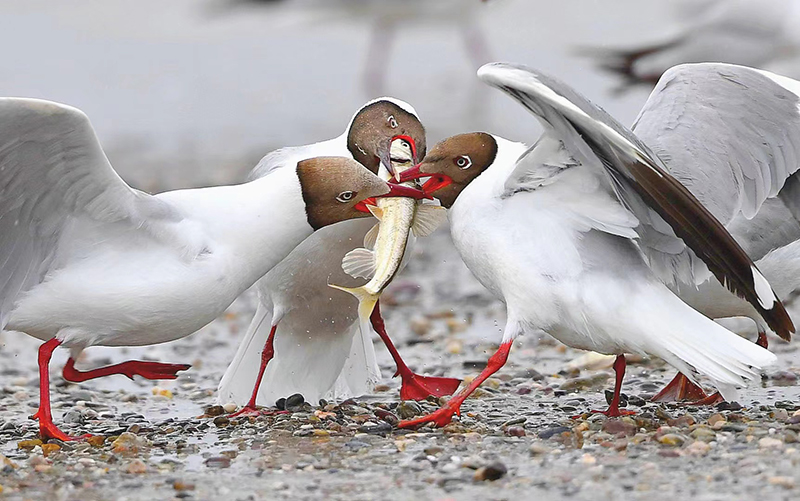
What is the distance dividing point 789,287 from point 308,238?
220cm

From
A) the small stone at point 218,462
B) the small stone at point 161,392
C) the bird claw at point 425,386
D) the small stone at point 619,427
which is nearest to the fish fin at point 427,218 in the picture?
the bird claw at point 425,386

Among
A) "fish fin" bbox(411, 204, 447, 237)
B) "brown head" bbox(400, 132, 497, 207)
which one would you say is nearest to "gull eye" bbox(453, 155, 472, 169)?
"brown head" bbox(400, 132, 497, 207)

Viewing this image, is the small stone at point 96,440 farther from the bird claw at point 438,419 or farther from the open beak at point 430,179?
the open beak at point 430,179

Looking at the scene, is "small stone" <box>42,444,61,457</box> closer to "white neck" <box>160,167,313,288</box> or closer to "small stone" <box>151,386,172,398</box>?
"white neck" <box>160,167,313,288</box>

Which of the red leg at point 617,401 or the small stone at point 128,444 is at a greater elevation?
the red leg at point 617,401

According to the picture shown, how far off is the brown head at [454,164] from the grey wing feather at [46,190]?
A: 3.43ft

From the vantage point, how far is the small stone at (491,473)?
4.32 meters

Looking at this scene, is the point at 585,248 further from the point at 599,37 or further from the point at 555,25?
the point at 555,25

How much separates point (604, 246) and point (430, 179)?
81 cm

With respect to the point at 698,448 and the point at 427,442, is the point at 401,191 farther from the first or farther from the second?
the point at 698,448

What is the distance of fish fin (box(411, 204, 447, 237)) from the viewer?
18.4ft

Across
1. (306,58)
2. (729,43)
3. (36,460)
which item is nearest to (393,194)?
(36,460)

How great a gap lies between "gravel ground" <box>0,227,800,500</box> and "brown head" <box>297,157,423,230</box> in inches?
33.3

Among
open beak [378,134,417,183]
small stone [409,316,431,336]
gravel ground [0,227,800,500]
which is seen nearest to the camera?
gravel ground [0,227,800,500]
